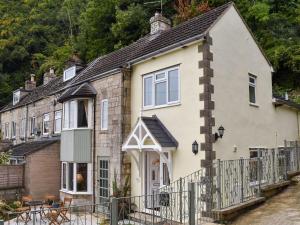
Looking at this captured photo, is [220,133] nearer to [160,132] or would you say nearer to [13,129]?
[160,132]

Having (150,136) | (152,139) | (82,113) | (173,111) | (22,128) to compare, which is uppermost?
(82,113)

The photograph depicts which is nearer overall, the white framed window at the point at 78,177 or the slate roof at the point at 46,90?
the white framed window at the point at 78,177

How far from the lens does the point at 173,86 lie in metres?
13.7

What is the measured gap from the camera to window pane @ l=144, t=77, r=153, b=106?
14.8 m

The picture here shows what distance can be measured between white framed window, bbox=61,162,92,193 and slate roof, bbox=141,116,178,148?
540 centimetres

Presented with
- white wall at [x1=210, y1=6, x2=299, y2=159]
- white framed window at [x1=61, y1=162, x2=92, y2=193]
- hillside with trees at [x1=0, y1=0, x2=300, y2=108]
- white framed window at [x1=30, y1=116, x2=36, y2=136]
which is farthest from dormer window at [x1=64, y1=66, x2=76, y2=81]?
white wall at [x1=210, y1=6, x2=299, y2=159]

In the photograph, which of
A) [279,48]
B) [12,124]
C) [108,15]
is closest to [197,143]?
[279,48]

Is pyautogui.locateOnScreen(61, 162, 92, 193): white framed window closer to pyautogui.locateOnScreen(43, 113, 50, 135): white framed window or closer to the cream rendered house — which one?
the cream rendered house

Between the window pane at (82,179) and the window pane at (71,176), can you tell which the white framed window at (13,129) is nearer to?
the window pane at (71,176)

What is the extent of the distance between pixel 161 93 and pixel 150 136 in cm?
217

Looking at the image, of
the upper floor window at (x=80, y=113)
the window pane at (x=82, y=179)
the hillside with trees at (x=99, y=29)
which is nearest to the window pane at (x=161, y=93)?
the upper floor window at (x=80, y=113)

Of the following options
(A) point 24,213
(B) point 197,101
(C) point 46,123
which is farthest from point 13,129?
(B) point 197,101

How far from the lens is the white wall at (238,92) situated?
12883mm

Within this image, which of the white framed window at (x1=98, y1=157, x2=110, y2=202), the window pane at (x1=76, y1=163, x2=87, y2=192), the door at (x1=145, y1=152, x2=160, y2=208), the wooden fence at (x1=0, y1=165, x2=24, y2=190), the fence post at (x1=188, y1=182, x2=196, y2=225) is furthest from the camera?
the wooden fence at (x1=0, y1=165, x2=24, y2=190)
